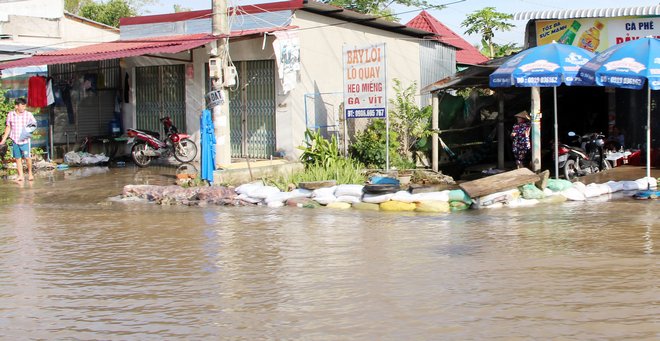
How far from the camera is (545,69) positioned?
43.5ft

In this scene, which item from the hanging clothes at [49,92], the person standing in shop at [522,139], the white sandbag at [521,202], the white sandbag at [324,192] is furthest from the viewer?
the hanging clothes at [49,92]

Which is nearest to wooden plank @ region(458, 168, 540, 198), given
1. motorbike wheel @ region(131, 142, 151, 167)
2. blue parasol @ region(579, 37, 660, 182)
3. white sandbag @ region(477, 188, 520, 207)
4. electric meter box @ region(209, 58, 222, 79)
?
white sandbag @ region(477, 188, 520, 207)

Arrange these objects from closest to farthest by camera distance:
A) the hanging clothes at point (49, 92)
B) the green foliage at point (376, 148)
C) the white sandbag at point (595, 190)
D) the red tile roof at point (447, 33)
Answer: the white sandbag at point (595, 190)
the green foliage at point (376, 148)
the hanging clothes at point (49, 92)
the red tile roof at point (447, 33)

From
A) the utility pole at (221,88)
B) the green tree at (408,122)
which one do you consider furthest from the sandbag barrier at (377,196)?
the green tree at (408,122)

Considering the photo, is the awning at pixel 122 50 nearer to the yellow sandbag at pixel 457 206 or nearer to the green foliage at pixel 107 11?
the yellow sandbag at pixel 457 206

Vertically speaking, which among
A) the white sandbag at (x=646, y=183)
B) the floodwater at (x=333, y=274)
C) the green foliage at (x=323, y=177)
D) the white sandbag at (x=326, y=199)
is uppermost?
the green foliage at (x=323, y=177)

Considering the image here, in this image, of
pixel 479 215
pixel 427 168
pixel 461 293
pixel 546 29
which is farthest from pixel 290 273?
pixel 546 29

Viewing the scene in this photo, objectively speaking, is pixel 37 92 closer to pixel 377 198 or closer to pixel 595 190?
pixel 377 198

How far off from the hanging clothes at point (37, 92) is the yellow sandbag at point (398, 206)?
10.6 metres

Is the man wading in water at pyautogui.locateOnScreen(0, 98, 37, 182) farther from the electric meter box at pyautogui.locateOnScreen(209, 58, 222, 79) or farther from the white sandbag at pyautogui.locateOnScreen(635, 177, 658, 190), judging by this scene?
the white sandbag at pyautogui.locateOnScreen(635, 177, 658, 190)

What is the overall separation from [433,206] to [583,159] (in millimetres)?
4336

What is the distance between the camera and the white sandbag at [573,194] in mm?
12344

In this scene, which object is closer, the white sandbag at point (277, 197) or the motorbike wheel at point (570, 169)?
the white sandbag at point (277, 197)

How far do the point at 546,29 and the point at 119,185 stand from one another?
9666 mm
